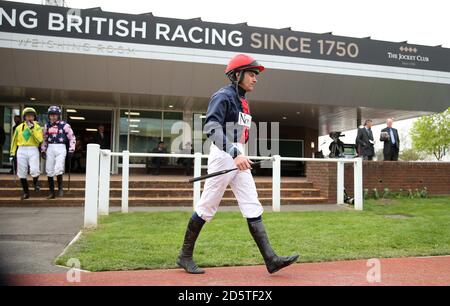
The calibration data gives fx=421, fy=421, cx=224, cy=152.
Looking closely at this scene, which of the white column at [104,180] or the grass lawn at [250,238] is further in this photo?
the white column at [104,180]

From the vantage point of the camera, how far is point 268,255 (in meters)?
3.74

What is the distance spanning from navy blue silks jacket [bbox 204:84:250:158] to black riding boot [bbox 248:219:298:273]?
707mm

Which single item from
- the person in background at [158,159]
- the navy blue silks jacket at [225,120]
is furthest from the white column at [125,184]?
the person in background at [158,159]

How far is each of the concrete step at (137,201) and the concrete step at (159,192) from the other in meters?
0.31

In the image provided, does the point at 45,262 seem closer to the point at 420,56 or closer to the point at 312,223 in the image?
the point at 312,223

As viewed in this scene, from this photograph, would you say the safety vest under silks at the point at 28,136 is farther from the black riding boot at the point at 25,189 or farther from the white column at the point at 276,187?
the white column at the point at 276,187

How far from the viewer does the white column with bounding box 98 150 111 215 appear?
776 cm

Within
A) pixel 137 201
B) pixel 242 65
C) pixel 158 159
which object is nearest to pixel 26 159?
pixel 137 201

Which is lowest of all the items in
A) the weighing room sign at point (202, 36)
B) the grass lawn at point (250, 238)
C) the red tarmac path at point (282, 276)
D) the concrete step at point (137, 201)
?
the red tarmac path at point (282, 276)

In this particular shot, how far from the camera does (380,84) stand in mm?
16141

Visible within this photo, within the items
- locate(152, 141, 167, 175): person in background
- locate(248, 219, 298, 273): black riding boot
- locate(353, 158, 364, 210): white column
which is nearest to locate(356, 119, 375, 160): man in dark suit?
locate(353, 158, 364, 210): white column

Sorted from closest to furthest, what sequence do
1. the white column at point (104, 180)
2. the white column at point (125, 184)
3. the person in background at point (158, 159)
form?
the white column at point (104, 180)
the white column at point (125, 184)
the person in background at point (158, 159)

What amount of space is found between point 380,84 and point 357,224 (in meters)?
10.6

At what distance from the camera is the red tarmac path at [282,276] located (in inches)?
139
